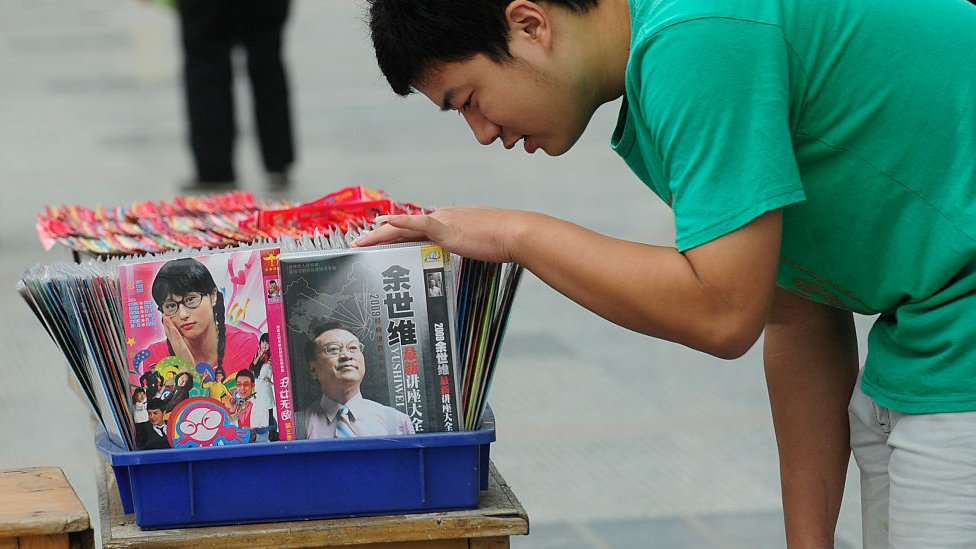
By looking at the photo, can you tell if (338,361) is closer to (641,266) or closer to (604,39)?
(641,266)

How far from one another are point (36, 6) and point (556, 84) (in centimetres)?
1726

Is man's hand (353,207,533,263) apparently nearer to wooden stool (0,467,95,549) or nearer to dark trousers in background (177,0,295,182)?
wooden stool (0,467,95,549)

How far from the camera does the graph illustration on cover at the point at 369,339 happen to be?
1599 mm

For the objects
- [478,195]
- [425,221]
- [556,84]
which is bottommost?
[478,195]

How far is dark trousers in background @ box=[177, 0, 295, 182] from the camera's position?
6.16 m

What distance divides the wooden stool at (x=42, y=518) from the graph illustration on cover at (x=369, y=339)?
304mm

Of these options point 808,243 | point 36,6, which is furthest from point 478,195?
point 36,6

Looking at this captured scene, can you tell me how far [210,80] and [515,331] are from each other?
2.38 m

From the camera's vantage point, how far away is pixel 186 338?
1.60 m

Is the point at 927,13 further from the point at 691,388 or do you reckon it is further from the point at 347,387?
the point at 691,388

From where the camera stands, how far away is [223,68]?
6203 mm

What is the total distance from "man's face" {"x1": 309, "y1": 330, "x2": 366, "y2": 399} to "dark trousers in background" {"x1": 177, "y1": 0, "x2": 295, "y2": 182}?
188 inches

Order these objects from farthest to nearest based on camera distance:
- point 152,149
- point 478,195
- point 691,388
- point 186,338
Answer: point 152,149
point 478,195
point 691,388
point 186,338

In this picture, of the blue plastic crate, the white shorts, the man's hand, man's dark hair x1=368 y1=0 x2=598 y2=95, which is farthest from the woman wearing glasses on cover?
the white shorts
